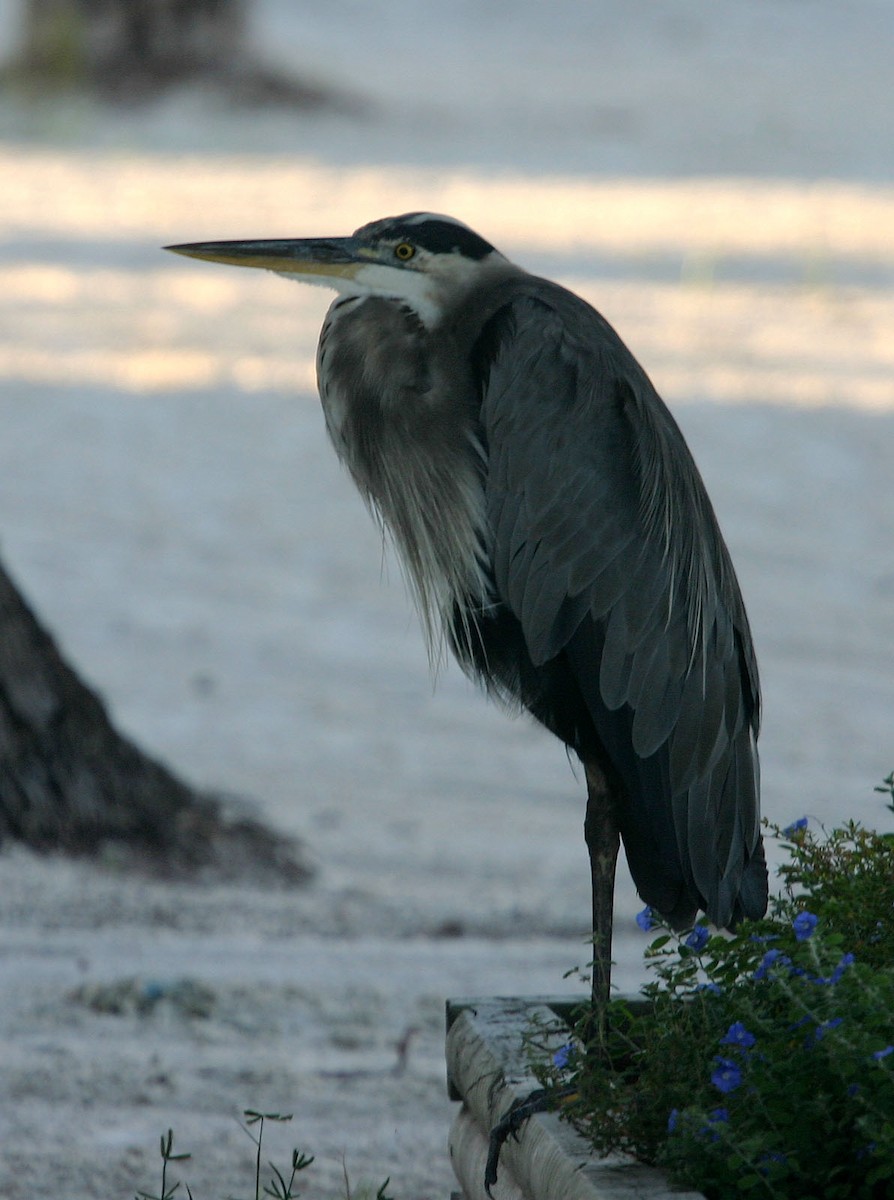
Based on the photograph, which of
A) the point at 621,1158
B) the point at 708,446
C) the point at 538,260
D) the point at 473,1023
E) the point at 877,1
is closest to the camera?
the point at 621,1158

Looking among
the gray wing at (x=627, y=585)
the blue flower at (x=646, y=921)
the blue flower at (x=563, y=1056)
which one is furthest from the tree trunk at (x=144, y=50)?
the blue flower at (x=563, y=1056)

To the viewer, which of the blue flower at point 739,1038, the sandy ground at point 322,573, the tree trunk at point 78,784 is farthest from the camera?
the tree trunk at point 78,784

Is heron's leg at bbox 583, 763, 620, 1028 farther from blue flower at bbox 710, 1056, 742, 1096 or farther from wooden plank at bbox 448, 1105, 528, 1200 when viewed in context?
blue flower at bbox 710, 1056, 742, 1096

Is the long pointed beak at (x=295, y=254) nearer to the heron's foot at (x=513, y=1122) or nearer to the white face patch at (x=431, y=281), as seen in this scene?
the white face patch at (x=431, y=281)

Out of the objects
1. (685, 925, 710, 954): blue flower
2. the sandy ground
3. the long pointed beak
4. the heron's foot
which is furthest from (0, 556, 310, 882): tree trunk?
(685, 925, 710, 954): blue flower

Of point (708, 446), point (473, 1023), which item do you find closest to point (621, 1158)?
point (473, 1023)

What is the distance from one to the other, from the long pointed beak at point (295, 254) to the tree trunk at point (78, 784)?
1687 millimetres

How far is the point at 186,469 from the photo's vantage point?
8.34 metres

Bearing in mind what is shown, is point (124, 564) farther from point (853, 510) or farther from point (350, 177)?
point (350, 177)

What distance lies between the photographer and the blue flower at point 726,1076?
2010mm

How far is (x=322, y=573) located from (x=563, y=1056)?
502 cm

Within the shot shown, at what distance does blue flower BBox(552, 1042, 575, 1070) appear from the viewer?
7.51 feet

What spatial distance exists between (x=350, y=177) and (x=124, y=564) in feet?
27.7

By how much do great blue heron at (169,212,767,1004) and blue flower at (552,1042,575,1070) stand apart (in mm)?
243
